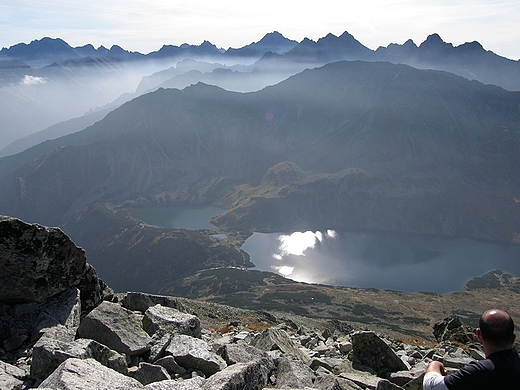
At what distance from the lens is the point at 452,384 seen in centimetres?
729

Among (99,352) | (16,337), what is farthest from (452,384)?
(16,337)

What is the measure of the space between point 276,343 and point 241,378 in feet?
25.4

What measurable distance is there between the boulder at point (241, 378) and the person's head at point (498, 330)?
20.1 feet

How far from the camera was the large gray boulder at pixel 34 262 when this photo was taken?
15211mm

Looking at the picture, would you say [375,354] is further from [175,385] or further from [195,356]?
[175,385]

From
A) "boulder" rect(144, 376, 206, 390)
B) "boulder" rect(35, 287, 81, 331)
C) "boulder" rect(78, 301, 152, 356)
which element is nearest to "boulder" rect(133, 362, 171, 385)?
"boulder" rect(78, 301, 152, 356)

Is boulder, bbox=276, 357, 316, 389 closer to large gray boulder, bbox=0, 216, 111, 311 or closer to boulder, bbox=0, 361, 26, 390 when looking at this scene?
boulder, bbox=0, 361, 26, 390

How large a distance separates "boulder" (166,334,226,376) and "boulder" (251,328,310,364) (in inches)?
188

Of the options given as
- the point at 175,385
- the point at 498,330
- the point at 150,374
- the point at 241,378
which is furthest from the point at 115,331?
the point at 498,330

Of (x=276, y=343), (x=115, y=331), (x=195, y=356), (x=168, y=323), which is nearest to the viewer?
(x=195, y=356)

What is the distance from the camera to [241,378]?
34.9 feet

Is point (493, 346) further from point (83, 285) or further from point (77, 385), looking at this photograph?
point (83, 285)

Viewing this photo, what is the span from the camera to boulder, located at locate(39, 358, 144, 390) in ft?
31.0

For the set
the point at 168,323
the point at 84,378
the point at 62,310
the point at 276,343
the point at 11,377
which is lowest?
the point at 276,343
